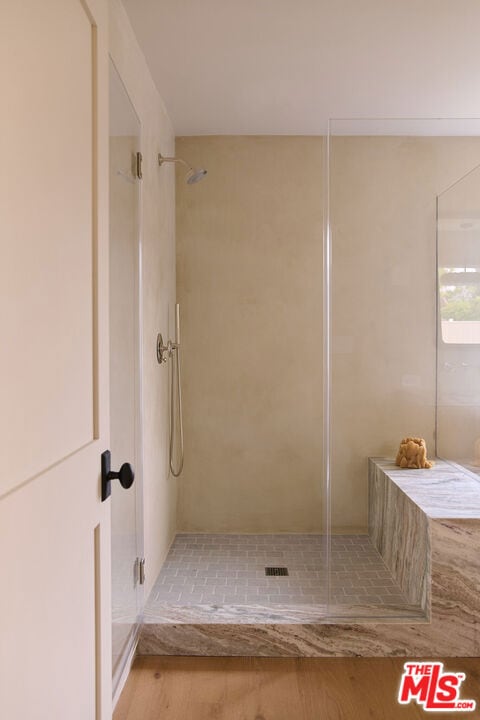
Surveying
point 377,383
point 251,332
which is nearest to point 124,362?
point 377,383

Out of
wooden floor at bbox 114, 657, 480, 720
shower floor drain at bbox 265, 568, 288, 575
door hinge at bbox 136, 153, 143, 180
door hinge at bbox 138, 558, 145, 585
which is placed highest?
door hinge at bbox 136, 153, 143, 180

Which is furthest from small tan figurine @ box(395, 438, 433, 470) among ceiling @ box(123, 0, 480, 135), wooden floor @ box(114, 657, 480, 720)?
ceiling @ box(123, 0, 480, 135)

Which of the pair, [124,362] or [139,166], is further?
[139,166]

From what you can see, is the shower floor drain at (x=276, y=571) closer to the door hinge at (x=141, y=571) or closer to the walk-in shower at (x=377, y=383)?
the walk-in shower at (x=377, y=383)

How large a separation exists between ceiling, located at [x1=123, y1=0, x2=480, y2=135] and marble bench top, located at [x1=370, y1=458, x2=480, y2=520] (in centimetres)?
178

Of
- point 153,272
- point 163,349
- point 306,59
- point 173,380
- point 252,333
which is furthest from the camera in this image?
point 252,333

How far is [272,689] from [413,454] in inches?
43.4

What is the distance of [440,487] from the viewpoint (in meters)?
2.58

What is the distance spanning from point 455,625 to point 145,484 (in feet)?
4.63

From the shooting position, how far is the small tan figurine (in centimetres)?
260

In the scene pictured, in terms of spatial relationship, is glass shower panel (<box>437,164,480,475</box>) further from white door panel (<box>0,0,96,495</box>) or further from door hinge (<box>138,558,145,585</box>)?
white door panel (<box>0,0,96,495</box>)

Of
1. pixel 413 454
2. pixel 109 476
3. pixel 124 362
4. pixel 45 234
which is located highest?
pixel 45 234

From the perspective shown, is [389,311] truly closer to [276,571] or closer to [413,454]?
[413,454]

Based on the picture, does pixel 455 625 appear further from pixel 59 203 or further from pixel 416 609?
pixel 59 203
